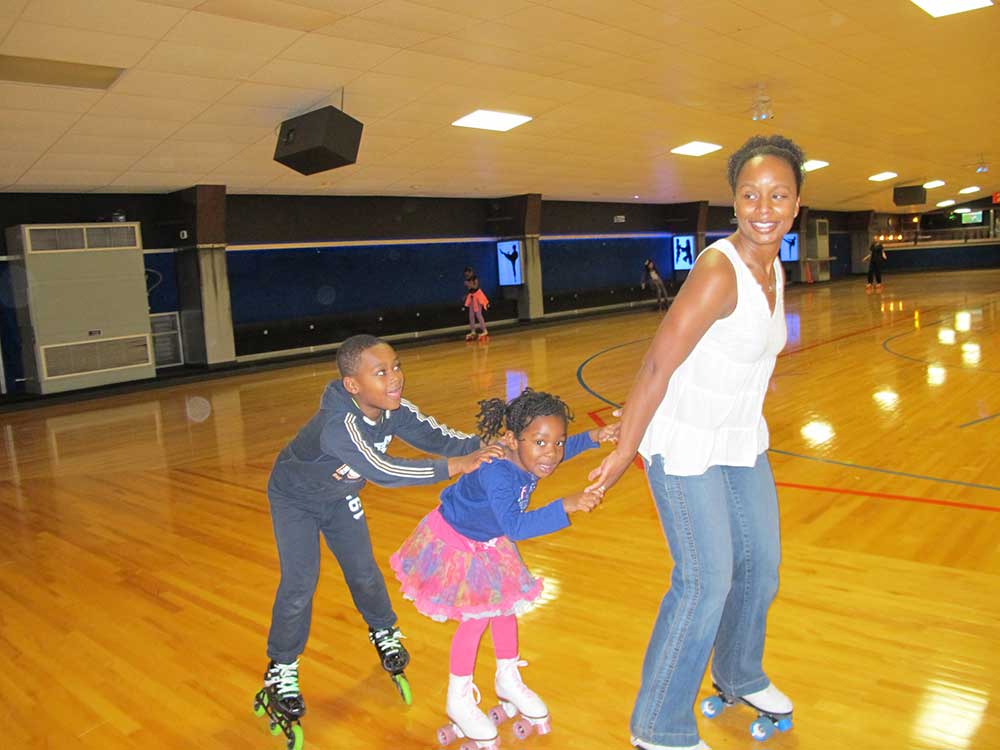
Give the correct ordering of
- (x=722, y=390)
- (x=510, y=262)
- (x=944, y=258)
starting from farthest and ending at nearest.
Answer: (x=944, y=258) < (x=510, y=262) < (x=722, y=390)

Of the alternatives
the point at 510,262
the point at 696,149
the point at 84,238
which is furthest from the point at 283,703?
the point at 510,262

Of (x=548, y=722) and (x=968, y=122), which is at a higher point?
(x=968, y=122)

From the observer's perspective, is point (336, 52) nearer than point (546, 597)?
No

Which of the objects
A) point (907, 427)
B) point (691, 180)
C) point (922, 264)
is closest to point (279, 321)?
point (691, 180)

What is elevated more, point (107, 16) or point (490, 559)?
point (107, 16)

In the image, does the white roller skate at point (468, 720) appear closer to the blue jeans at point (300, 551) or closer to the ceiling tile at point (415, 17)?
the blue jeans at point (300, 551)

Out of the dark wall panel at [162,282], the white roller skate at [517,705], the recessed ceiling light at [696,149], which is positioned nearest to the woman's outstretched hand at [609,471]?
the white roller skate at [517,705]

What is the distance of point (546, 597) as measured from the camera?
9.98 feet

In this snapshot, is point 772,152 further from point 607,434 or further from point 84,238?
point 84,238

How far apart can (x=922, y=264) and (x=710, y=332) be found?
31842 mm

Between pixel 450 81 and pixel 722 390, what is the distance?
711cm

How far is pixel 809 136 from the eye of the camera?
520 inches

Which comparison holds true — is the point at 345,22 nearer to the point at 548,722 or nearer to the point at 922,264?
the point at 548,722

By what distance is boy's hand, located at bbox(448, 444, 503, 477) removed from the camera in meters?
1.92
